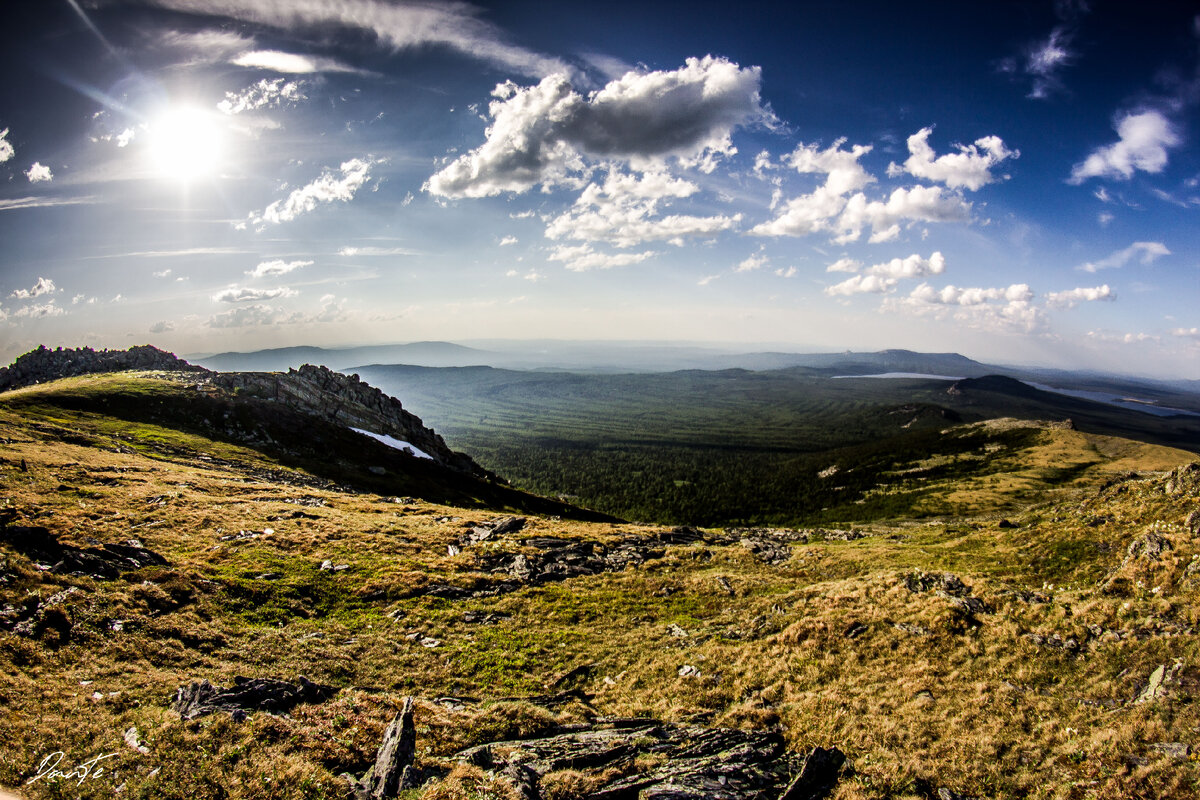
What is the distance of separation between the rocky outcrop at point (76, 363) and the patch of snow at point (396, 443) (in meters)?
58.3

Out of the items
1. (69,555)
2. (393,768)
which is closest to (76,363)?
(69,555)

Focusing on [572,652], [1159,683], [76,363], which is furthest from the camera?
[76,363]

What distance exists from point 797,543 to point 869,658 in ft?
144

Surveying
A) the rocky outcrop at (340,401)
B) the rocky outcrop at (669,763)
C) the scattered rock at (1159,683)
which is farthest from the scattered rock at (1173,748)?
the rocky outcrop at (340,401)

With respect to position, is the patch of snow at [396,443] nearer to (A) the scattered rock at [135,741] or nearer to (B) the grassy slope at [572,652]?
(B) the grassy slope at [572,652]

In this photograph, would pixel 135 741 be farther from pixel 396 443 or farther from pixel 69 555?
pixel 396 443

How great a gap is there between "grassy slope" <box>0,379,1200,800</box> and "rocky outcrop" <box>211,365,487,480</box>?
69.2 metres

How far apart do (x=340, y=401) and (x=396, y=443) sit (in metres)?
22.8

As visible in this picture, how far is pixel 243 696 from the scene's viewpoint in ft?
56.7

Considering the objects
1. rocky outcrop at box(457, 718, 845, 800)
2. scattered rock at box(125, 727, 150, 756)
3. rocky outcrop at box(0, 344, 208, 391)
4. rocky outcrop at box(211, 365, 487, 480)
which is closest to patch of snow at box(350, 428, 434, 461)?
rocky outcrop at box(211, 365, 487, 480)

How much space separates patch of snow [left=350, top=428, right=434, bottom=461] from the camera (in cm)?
11250

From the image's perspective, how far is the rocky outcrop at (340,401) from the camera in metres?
108

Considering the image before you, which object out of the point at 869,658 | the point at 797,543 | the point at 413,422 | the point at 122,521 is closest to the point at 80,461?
the point at 122,521

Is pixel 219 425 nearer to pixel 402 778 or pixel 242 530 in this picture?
pixel 242 530
